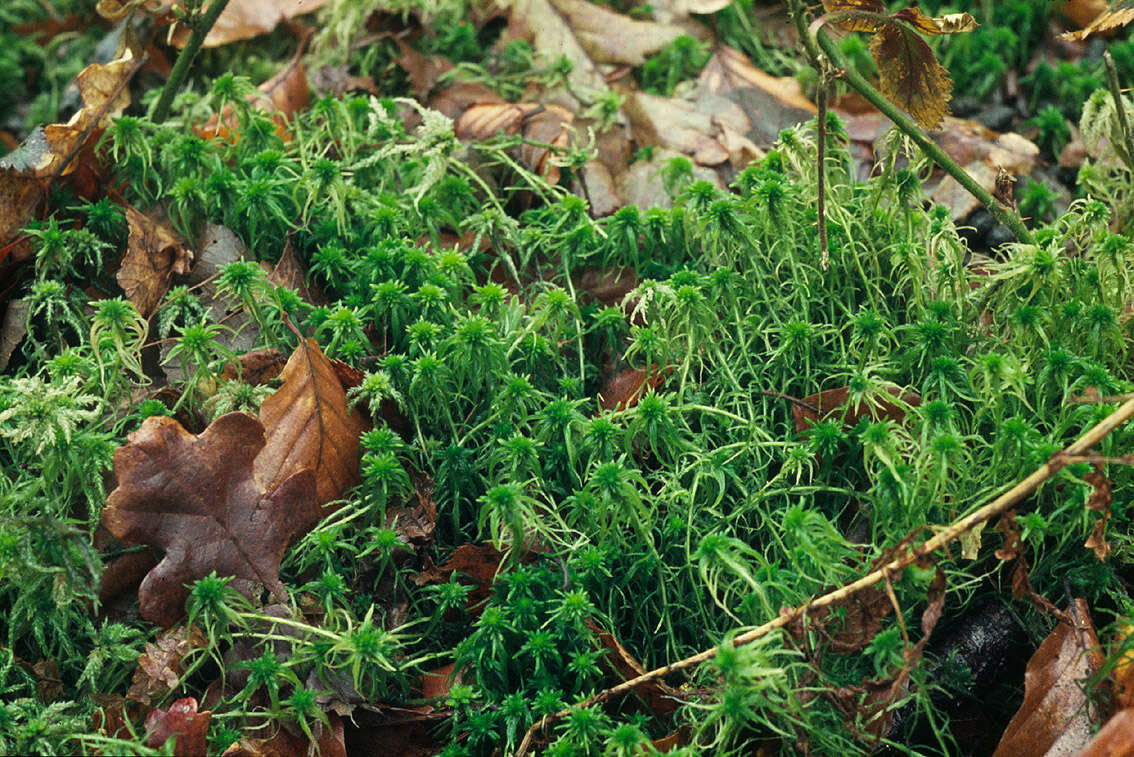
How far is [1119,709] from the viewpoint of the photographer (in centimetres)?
161

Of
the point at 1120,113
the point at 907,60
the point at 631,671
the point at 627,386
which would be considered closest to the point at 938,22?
the point at 907,60

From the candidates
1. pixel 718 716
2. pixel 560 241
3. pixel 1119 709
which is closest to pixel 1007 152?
pixel 560 241

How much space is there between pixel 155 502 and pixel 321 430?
33 cm

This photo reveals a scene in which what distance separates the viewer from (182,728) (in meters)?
1.63

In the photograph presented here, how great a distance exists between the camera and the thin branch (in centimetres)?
160

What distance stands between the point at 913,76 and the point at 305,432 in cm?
147

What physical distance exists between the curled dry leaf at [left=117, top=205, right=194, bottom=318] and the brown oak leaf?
0.51m

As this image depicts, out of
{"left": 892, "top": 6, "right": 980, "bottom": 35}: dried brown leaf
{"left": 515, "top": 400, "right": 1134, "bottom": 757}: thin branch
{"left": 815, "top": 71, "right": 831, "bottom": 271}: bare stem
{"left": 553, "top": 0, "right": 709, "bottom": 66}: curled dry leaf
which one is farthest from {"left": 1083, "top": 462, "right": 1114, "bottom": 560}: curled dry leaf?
{"left": 553, "top": 0, "right": 709, "bottom": 66}: curled dry leaf

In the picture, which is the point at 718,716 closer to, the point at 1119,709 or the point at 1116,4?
the point at 1119,709

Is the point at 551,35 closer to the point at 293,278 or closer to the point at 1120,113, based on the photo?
the point at 293,278

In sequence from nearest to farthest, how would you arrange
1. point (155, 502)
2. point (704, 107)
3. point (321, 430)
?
1. point (155, 502)
2. point (321, 430)
3. point (704, 107)

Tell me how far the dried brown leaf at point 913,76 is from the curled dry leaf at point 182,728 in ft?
5.95

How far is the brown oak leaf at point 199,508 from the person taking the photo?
179 centimetres

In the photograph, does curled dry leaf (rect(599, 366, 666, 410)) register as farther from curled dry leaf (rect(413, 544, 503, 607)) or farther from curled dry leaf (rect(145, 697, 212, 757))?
curled dry leaf (rect(145, 697, 212, 757))
